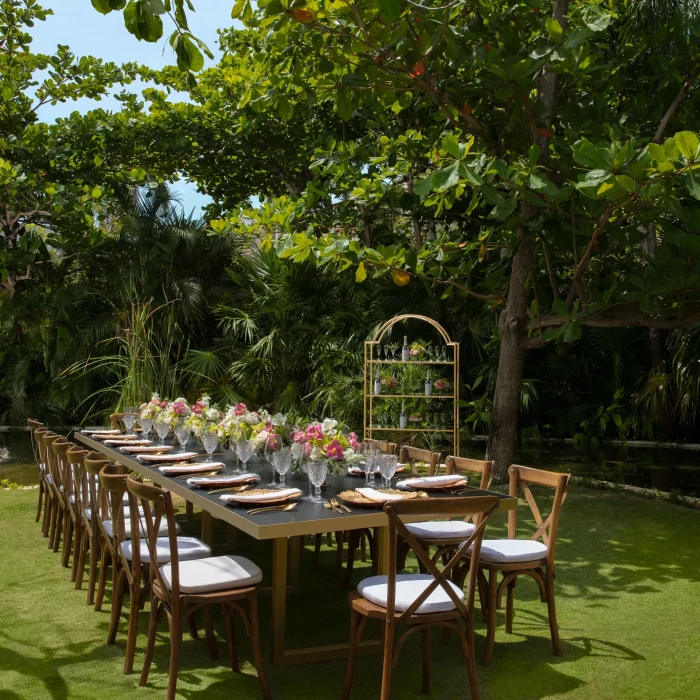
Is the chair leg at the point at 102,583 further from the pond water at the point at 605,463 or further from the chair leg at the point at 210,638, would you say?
the pond water at the point at 605,463

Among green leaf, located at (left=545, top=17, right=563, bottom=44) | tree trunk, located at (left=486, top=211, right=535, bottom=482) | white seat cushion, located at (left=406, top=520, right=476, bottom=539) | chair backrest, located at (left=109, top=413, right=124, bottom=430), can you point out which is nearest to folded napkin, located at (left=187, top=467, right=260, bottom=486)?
white seat cushion, located at (left=406, top=520, right=476, bottom=539)

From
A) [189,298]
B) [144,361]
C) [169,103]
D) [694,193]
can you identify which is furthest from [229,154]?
[694,193]

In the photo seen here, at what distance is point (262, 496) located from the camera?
363 cm

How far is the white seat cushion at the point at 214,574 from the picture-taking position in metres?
3.33

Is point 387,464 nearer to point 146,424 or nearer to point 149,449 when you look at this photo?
point 149,449

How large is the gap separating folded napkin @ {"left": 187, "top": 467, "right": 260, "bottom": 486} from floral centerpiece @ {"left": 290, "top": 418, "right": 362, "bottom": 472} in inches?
11.7

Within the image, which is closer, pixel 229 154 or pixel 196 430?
pixel 196 430

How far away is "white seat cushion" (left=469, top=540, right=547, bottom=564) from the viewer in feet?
12.5

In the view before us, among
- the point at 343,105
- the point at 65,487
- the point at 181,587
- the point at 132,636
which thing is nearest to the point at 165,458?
the point at 65,487

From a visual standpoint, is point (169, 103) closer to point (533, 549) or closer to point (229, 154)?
point (229, 154)

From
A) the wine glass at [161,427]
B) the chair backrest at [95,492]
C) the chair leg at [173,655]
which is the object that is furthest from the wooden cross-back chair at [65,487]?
the chair leg at [173,655]

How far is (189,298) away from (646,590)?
889cm

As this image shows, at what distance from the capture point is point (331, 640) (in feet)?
13.5

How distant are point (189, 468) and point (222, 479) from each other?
509mm
